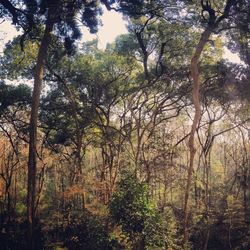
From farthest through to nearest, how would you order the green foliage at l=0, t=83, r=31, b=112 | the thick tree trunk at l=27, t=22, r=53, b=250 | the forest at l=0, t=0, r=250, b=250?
the green foliage at l=0, t=83, r=31, b=112 → the forest at l=0, t=0, r=250, b=250 → the thick tree trunk at l=27, t=22, r=53, b=250

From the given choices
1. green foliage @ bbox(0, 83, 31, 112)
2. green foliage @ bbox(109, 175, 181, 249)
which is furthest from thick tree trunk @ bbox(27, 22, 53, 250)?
green foliage @ bbox(0, 83, 31, 112)

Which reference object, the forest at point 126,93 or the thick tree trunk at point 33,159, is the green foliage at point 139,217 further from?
the thick tree trunk at point 33,159

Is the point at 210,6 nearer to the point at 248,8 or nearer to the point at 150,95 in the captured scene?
the point at 248,8

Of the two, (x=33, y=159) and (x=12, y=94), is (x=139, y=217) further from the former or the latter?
(x=12, y=94)

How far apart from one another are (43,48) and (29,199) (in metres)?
4.56

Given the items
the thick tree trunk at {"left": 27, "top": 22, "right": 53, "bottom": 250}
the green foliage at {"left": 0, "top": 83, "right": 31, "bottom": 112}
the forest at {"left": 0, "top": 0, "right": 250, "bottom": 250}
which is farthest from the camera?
the green foliage at {"left": 0, "top": 83, "right": 31, "bottom": 112}

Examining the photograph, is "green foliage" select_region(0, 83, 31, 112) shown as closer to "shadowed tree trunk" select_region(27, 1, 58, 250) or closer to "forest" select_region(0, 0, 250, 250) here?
"forest" select_region(0, 0, 250, 250)

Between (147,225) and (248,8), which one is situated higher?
(248,8)

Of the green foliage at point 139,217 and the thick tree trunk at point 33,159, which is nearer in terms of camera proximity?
the thick tree trunk at point 33,159

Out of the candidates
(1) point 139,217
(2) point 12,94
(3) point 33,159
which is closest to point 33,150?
(3) point 33,159

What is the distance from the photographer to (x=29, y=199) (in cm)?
995

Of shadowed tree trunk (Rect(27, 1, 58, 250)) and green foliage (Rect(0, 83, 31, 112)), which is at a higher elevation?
green foliage (Rect(0, 83, 31, 112))

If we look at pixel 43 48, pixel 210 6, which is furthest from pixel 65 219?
pixel 210 6

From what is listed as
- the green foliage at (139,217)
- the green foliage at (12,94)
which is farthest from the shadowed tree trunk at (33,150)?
the green foliage at (12,94)
